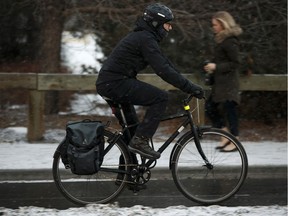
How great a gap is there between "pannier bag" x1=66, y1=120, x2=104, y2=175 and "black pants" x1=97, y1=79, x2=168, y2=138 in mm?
Result: 359

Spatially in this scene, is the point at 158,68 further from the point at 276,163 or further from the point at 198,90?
the point at 276,163

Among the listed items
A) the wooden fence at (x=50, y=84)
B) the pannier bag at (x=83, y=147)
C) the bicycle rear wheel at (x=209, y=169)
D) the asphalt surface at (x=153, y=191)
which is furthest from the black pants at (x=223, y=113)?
the pannier bag at (x=83, y=147)

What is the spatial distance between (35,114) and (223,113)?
2717 millimetres

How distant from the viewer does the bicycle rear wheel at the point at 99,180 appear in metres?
5.47

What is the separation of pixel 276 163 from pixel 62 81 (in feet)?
10.7

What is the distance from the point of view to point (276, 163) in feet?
23.6

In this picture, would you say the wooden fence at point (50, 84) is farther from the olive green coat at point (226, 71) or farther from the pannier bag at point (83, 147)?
the pannier bag at point (83, 147)

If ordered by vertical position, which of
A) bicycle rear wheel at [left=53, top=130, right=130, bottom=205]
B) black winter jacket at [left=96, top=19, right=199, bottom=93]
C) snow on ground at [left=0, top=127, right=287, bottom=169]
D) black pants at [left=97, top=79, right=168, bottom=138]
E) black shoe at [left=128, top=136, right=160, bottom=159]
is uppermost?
black winter jacket at [left=96, top=19, right=199, bottom=93]

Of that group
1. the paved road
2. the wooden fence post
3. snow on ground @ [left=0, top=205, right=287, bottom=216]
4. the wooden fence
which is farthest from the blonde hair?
the wooden fence post

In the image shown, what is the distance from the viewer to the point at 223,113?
313 inches

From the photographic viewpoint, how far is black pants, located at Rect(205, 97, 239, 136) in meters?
7.60

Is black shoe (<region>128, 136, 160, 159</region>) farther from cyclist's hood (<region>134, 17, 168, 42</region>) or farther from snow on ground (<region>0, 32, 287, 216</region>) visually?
cyclist's hood (<region>134, 17, 168, 42</region>)

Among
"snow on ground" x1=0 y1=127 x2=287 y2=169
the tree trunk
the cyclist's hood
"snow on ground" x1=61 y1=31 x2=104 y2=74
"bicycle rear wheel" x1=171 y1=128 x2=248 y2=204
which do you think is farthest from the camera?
"snow on ground" x1=61 y1=31 x2=104 y2=74

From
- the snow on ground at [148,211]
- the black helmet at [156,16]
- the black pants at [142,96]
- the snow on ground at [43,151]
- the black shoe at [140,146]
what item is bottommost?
the snow on ground at [43,151]
